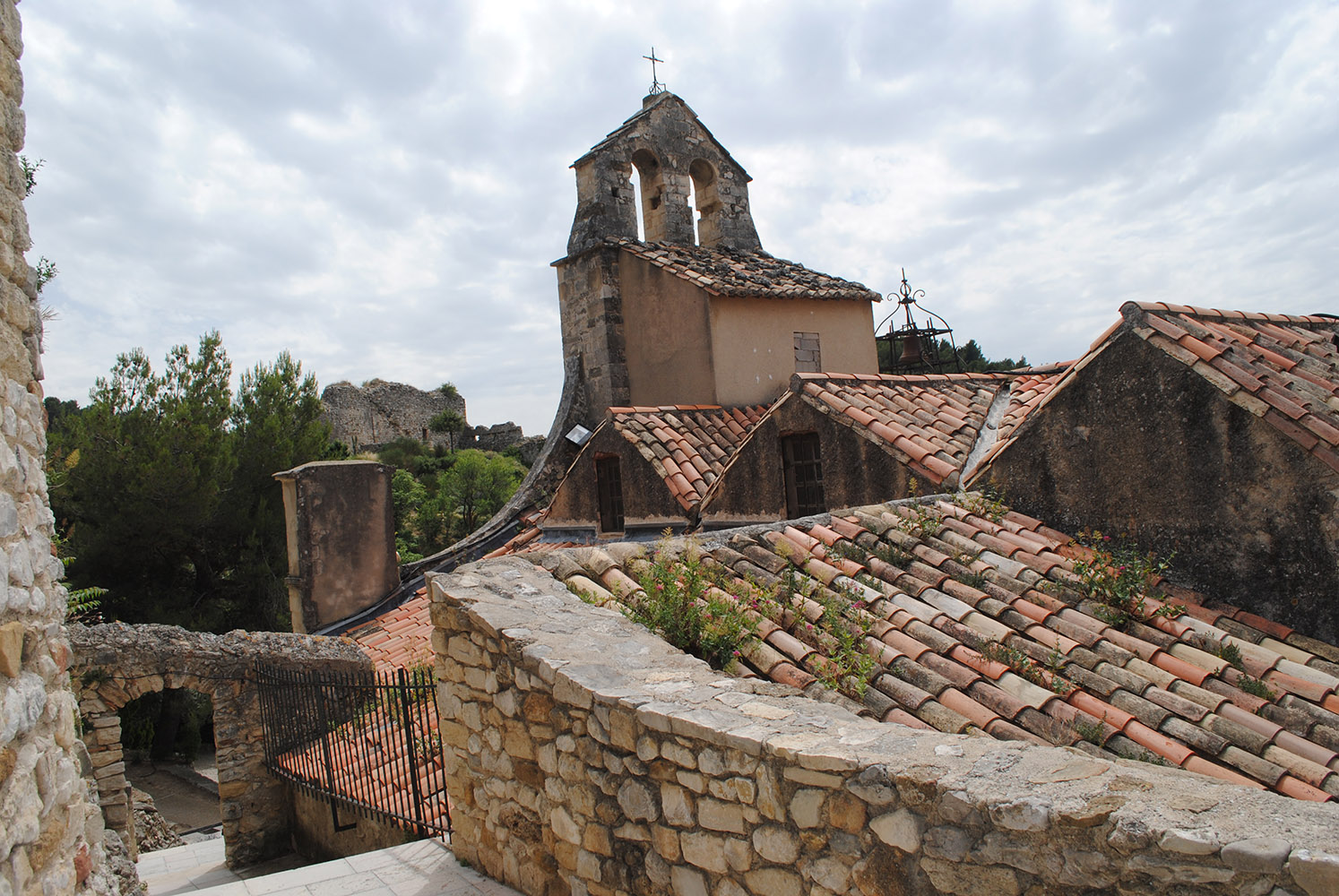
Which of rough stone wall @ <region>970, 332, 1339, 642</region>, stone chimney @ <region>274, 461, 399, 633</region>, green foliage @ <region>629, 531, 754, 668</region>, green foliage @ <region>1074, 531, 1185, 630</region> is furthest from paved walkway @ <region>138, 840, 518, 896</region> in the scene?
stone chimney @ <region>274, 461, 399, 633</region>

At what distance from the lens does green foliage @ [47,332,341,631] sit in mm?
17031

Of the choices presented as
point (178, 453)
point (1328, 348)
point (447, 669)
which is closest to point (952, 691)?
point (447, 669)

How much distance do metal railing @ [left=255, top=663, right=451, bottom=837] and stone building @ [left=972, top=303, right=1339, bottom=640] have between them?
14.7 ft

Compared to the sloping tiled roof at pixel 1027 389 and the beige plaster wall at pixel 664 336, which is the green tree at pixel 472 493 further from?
the sloping tiled roof at pixel 1027 389

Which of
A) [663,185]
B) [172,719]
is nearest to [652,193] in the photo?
[663,185]

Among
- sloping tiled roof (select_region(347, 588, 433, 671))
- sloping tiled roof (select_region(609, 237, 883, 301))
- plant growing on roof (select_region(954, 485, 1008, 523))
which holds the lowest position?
sloping tiled roof (select_region(347, 588, 433, 671))

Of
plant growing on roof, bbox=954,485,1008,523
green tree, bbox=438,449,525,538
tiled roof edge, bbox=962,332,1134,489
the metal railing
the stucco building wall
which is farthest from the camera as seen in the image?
green tree, bbox=438,449,525,538

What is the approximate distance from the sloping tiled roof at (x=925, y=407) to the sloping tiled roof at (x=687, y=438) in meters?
1.72

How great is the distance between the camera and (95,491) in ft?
56.1

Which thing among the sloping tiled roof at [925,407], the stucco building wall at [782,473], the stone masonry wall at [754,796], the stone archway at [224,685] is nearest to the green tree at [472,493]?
the stone archway at [224,685]

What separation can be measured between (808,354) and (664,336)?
2.18m

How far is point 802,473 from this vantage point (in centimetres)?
846

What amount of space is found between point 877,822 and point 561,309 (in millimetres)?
12039

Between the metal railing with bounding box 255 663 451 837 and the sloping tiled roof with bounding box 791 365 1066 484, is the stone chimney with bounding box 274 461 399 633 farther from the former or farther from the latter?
the sloping tiled roof with bounding box 791 365 1066 484
